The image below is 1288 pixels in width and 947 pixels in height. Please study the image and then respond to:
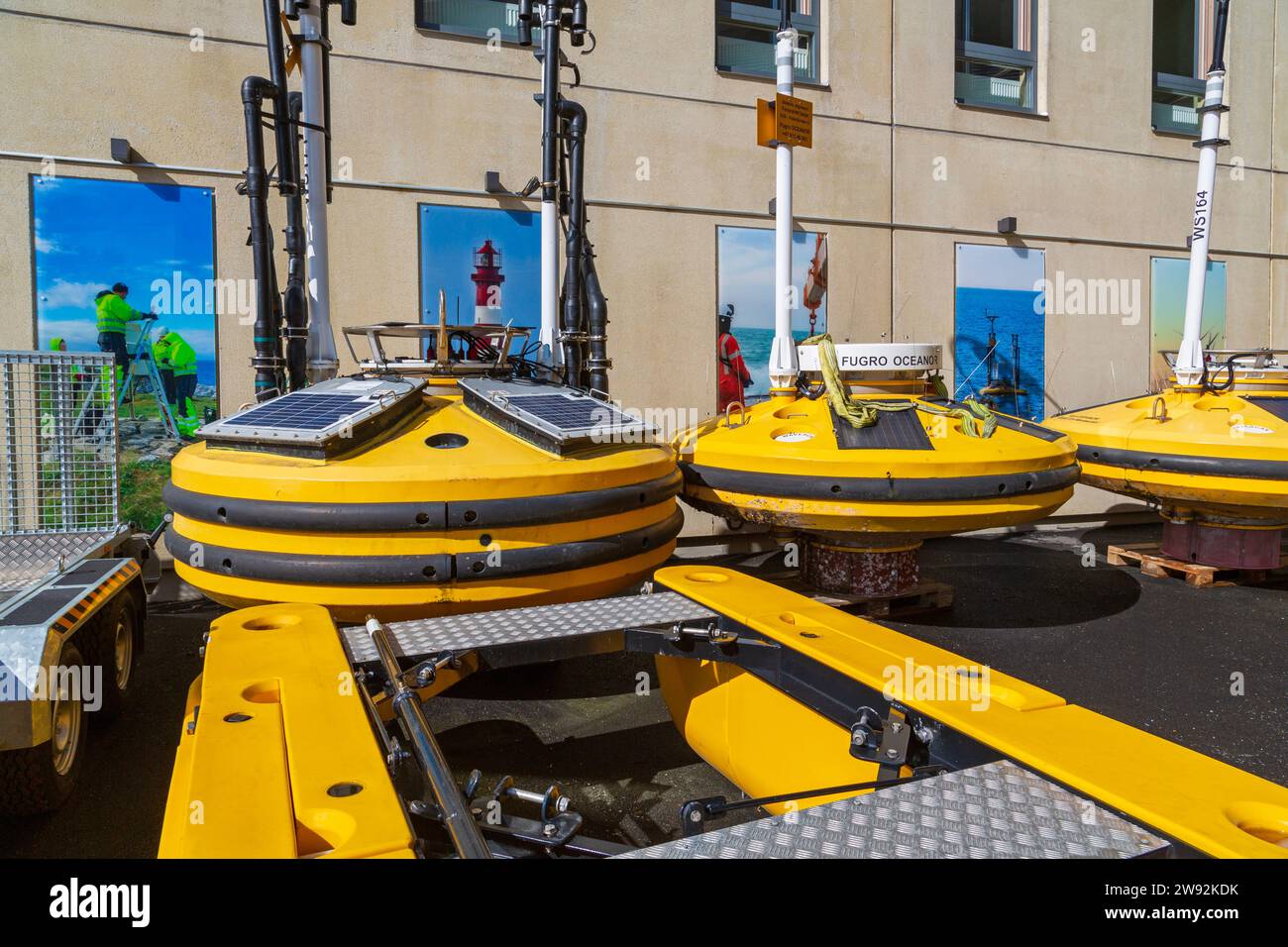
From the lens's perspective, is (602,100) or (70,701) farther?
(602,100)

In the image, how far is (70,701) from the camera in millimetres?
2830

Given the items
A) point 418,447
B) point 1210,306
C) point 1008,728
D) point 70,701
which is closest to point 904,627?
point 418,447

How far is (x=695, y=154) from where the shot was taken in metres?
6.77

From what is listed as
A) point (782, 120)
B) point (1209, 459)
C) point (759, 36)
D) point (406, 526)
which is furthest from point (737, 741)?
point (759, 36)

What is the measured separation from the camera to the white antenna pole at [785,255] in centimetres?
532

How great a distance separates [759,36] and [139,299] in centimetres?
504

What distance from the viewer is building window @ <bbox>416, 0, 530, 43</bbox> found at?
20.1 feet

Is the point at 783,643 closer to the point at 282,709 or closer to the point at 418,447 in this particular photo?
the point at 282,709

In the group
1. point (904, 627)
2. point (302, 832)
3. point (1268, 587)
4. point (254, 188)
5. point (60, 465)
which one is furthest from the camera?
point (1268, 587)

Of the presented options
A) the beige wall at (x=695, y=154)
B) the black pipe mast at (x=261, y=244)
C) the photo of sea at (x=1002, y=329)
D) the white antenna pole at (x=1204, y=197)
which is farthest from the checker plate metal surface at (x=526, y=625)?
the photo of sea at (x=1002, y=329)

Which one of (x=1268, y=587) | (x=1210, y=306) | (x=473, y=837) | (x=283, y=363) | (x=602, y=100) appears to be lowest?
(x=1268, y=587)

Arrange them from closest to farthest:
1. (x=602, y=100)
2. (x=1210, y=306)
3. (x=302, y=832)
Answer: (x=302, y=832)
(x=602, y=100)
(x=1210, y=306)
